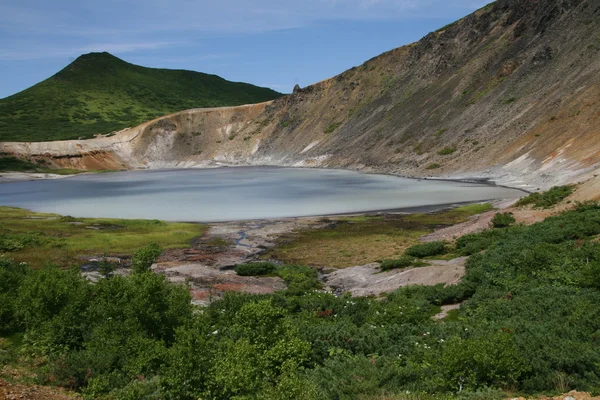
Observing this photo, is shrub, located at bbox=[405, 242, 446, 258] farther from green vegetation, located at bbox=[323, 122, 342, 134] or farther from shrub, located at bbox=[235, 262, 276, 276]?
green vegetation, located at bbox=[323, 122, 342, 134]

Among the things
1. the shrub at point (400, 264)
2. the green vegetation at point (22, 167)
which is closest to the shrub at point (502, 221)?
the shrub at point (400, 264)

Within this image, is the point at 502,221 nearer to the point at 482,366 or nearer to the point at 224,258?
the point at 224,258

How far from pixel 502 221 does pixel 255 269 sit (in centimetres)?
1774

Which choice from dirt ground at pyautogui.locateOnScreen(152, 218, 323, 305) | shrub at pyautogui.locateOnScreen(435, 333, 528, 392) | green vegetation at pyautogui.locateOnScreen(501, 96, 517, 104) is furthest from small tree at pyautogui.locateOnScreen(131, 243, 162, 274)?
green vegetation at pyautogui.locateOnScreen(501, 96, 517, 104)

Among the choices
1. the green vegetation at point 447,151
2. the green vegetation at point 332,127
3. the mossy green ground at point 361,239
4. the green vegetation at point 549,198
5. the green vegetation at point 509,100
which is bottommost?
the mossy green ground at point 361,239

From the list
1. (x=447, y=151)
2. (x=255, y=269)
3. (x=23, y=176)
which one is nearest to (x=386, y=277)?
(x=255, y=269)

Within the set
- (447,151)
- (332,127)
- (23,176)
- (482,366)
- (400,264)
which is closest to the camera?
(482,366)

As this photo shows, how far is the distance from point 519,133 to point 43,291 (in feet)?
274

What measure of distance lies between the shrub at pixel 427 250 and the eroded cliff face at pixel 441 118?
2610 centimetres

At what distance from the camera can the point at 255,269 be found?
3356cm

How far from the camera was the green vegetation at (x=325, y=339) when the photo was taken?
11078 millimetres

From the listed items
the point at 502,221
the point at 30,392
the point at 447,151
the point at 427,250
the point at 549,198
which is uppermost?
the point at 447,151

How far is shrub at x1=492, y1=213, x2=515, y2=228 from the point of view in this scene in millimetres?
36469

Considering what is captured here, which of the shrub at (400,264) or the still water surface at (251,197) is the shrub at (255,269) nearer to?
the shrub at (400,264)
